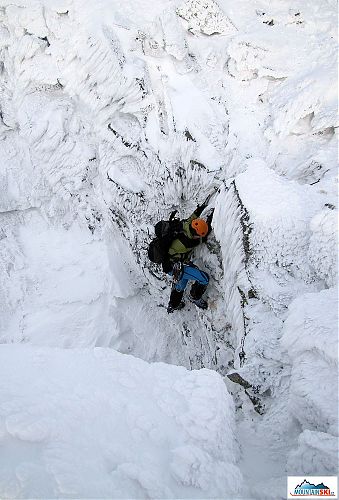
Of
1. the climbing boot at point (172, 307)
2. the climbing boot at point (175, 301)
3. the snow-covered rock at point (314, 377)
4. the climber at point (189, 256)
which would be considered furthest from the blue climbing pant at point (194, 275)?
the snow-covered rock at point (314, 377)

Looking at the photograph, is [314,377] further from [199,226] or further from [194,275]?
[194,275]

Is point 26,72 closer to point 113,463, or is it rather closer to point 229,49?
point 229,49

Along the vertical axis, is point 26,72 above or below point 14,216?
above

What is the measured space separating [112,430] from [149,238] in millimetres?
4438

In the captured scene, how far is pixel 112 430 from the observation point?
2.95m

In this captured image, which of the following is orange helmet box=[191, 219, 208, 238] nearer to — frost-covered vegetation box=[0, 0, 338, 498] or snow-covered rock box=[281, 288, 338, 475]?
frost-covered vegetation box=[0, 0, 338, 498]

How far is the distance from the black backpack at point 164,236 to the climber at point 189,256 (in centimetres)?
7

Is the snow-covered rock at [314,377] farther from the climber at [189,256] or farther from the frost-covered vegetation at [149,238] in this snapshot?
the climber at [189,256]

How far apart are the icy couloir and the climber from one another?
264 centimetres

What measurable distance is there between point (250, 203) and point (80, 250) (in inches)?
172

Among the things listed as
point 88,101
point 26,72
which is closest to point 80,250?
point 88,101

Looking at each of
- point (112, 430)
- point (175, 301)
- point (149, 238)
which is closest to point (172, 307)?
point (175, 301)

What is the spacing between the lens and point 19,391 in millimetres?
3215

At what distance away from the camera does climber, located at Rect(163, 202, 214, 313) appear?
19.4 feet
